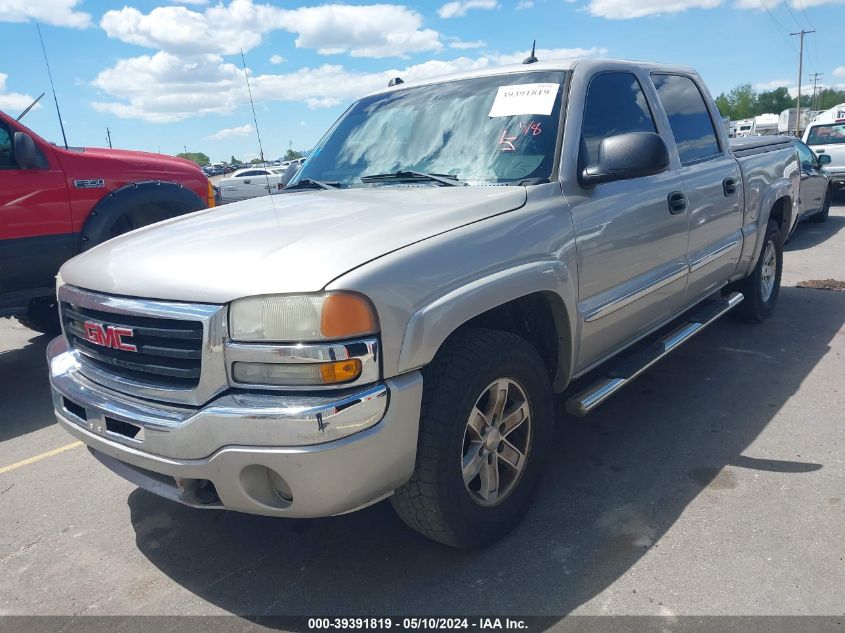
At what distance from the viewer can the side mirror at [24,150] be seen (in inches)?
191

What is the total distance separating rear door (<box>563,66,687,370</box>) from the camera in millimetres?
3037

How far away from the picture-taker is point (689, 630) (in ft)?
7.16

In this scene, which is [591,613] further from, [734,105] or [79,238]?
[734,105]

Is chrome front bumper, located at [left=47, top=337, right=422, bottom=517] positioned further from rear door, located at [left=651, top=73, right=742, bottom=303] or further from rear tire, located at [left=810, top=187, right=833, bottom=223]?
rear tire, located at [left=810, top=187, right=833, bottom=223]

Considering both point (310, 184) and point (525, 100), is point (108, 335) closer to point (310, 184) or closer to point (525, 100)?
point (310, 184)

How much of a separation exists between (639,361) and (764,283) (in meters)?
2.76

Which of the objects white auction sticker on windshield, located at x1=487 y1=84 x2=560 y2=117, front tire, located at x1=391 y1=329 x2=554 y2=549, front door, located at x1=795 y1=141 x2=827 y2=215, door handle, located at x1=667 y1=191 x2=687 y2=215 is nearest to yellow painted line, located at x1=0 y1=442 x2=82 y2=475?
front tire, located at x1=391 y1=329 x2=554 y2=549

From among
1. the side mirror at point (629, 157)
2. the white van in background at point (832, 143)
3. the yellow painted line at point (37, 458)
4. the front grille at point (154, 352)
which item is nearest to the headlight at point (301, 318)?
the front grille at point (154, 352)

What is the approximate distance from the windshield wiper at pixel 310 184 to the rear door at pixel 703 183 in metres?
1.98

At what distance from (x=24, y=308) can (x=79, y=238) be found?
69 centimetres

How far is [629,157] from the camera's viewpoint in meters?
2.86

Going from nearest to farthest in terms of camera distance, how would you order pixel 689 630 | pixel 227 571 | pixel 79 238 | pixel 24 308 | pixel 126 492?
pixel 689 630, pixel 227 571, pixel 126 492, pixel 24 308, pixel 79 238

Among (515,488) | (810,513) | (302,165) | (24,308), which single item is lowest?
(810,513)

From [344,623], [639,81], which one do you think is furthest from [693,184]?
[344,623]
